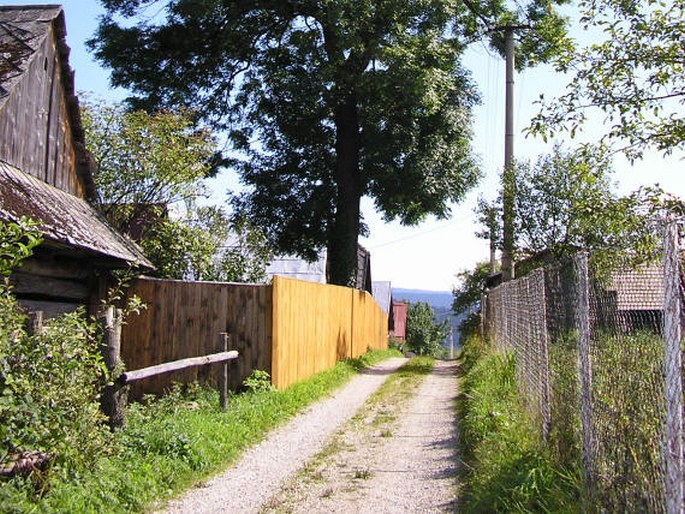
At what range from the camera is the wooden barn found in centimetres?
925

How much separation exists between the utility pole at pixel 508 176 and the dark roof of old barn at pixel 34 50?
10661mm

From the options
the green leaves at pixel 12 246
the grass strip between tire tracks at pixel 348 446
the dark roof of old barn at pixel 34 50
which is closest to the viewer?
the green leaves at pixel 12 246

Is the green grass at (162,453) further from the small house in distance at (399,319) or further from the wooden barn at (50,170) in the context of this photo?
the small house in distance at (399,319)

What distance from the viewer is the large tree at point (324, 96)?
20.0m

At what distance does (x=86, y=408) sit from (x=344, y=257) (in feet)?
53.5

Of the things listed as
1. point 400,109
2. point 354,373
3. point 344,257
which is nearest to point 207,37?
point 400,109

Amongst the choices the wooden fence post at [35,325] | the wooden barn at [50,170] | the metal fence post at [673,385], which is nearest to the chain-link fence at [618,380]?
the metal fence post at [673,385]

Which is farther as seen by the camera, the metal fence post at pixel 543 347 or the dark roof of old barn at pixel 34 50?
the dark roof of old barn at pixel 34 50

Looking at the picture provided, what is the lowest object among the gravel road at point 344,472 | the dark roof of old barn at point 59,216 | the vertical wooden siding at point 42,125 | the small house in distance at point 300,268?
the gravel road at point 344,472

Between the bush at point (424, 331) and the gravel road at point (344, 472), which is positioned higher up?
the bush at point (424, 331)

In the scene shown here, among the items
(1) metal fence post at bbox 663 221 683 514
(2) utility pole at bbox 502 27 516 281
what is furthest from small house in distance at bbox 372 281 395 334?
(1) metal fence post at bbox 663 221 683 514

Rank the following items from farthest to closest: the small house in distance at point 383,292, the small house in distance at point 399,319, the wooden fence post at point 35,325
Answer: the small house in distance at point 399,319, the small house in distance at point 383,292, the wooden fence post at point 35,325

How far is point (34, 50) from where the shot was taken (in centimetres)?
1021

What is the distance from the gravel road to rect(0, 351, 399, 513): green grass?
0.22 m
